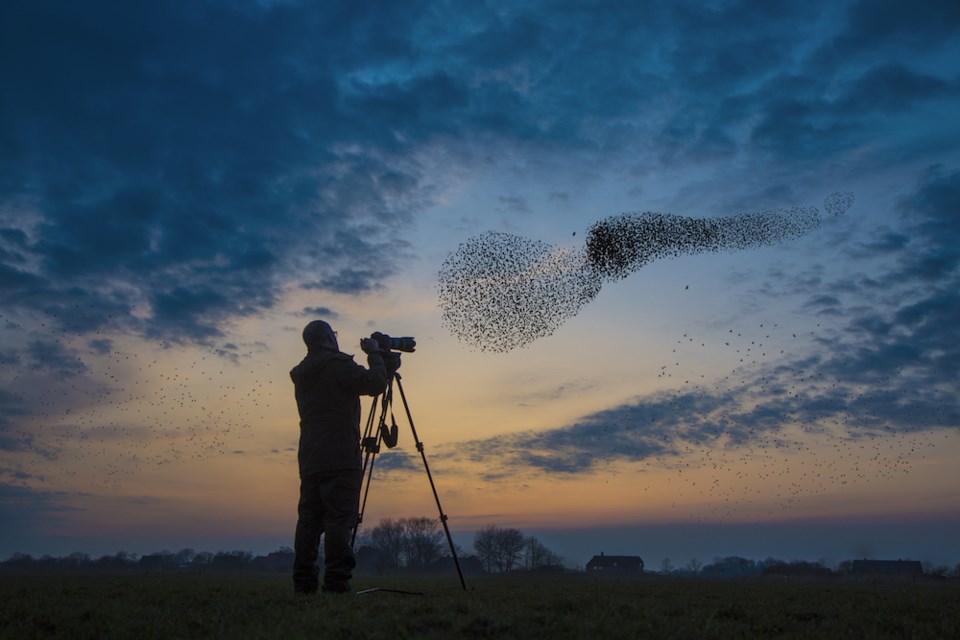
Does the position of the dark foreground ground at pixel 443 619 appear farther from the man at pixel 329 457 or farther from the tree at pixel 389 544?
the tree at pixel 389 544

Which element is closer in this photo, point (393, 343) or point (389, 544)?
point (393, 343)

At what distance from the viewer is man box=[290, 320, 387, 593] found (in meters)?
8.95

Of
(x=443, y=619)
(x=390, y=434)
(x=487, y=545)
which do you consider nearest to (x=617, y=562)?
(x=487, y=545)

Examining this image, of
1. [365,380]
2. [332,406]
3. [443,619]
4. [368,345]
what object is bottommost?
[443,619]

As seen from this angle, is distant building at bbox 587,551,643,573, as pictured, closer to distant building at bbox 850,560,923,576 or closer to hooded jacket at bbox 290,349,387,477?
distant building at bbox 850,560,923,576

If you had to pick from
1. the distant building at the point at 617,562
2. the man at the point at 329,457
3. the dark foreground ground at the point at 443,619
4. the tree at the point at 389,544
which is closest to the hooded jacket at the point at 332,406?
the man at the point at 329,457

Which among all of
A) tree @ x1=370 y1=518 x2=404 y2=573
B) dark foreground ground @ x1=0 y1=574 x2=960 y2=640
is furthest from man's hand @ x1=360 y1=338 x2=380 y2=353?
tree @ x1=370 y1=518 x2=404 y2=573

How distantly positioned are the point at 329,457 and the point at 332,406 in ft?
2.36

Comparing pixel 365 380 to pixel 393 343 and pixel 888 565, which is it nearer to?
pixel 393 343

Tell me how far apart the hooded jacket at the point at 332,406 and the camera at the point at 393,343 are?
1033mm

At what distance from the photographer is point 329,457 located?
361 inches

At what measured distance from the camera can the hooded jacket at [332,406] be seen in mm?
9234

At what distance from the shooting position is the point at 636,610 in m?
6.60

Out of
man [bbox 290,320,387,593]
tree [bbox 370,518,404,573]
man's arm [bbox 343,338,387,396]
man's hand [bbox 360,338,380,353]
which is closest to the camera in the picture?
man [bbox 290,320,387,593]
